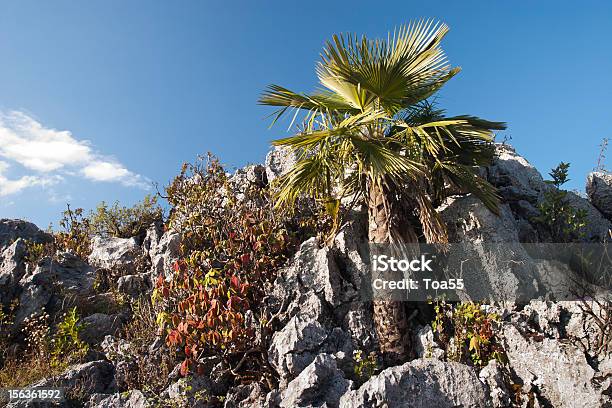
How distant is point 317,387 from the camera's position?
6.00 metres

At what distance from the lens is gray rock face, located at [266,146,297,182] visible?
11.4m

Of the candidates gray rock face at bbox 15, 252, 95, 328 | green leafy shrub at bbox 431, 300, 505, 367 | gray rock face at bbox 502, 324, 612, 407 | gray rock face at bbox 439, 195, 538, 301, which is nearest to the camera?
gray rock face at bbox 502, 324, 612, 407

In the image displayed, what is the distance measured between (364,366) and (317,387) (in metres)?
1.19

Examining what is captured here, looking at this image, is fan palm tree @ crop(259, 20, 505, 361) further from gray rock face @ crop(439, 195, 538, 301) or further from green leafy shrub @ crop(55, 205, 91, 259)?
green leafy shrub @ crop(55, 205, 91, 259)

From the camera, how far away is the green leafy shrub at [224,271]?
284 inches

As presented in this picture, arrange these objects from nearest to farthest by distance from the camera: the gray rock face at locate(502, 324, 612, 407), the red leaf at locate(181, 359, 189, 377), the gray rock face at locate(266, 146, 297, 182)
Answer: the gray rock face at locate(502, 324, 612, 407)
the red leaf at locate(181, 359, 189, 377)
the gray rock face at locate(266, 146, 297, 182)

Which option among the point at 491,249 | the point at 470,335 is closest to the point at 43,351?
the point at 470,335

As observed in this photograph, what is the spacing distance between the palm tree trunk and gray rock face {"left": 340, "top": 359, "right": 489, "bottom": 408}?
107 centimetres

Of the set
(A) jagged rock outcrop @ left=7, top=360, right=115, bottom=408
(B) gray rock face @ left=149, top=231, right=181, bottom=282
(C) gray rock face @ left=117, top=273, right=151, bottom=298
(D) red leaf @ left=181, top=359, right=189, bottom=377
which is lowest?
(A) jagged rock outcrop @ left=7, top=360, right=115, bottom=408

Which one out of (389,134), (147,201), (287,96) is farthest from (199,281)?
(147,201)

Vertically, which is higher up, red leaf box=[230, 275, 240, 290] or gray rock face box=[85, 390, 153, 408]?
red leaf box=[230, 275, 240, 290]

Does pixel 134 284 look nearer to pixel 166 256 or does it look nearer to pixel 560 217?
pixel 166 256

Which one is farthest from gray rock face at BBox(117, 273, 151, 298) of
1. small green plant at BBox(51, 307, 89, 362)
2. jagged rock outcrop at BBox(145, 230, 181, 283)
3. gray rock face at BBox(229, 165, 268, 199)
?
gray rock face at BBox(229, 165, 268, 199)

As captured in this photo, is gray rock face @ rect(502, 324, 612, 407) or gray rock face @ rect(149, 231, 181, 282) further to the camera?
gray rock face @ rect(149, 231, 181, 282)
